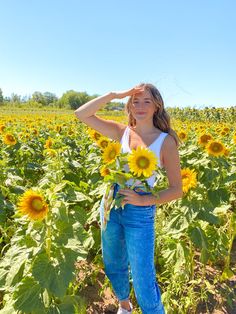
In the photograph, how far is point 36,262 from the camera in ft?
6.51

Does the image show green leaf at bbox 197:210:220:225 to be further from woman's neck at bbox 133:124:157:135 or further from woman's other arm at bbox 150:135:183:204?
woman's neck at bbox 133:124:157:135

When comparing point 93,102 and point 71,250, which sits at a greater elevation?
point 93,102

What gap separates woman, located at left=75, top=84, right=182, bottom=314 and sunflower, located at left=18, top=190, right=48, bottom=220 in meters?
0.44

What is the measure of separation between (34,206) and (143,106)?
34.2 inches

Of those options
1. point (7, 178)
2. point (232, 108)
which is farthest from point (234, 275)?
point (232, 108)

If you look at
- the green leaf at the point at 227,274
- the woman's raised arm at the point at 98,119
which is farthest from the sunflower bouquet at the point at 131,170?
the green leaf at the point at 227,274

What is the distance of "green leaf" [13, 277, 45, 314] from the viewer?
197 centimetres

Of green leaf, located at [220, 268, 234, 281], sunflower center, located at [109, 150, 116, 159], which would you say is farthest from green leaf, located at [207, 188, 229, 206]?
sunflower center, located at [109, 150, 116, 159]

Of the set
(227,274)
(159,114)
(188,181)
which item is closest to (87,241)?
(188,181)

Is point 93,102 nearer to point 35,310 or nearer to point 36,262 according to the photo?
point 36,262

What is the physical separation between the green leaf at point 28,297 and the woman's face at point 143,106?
1.15 m

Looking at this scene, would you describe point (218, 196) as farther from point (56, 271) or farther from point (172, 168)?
point (56, 271)

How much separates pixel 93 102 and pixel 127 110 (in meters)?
0.25

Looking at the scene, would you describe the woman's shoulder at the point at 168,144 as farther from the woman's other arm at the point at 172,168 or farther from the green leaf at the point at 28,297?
the green leaf at the point at 28,297
